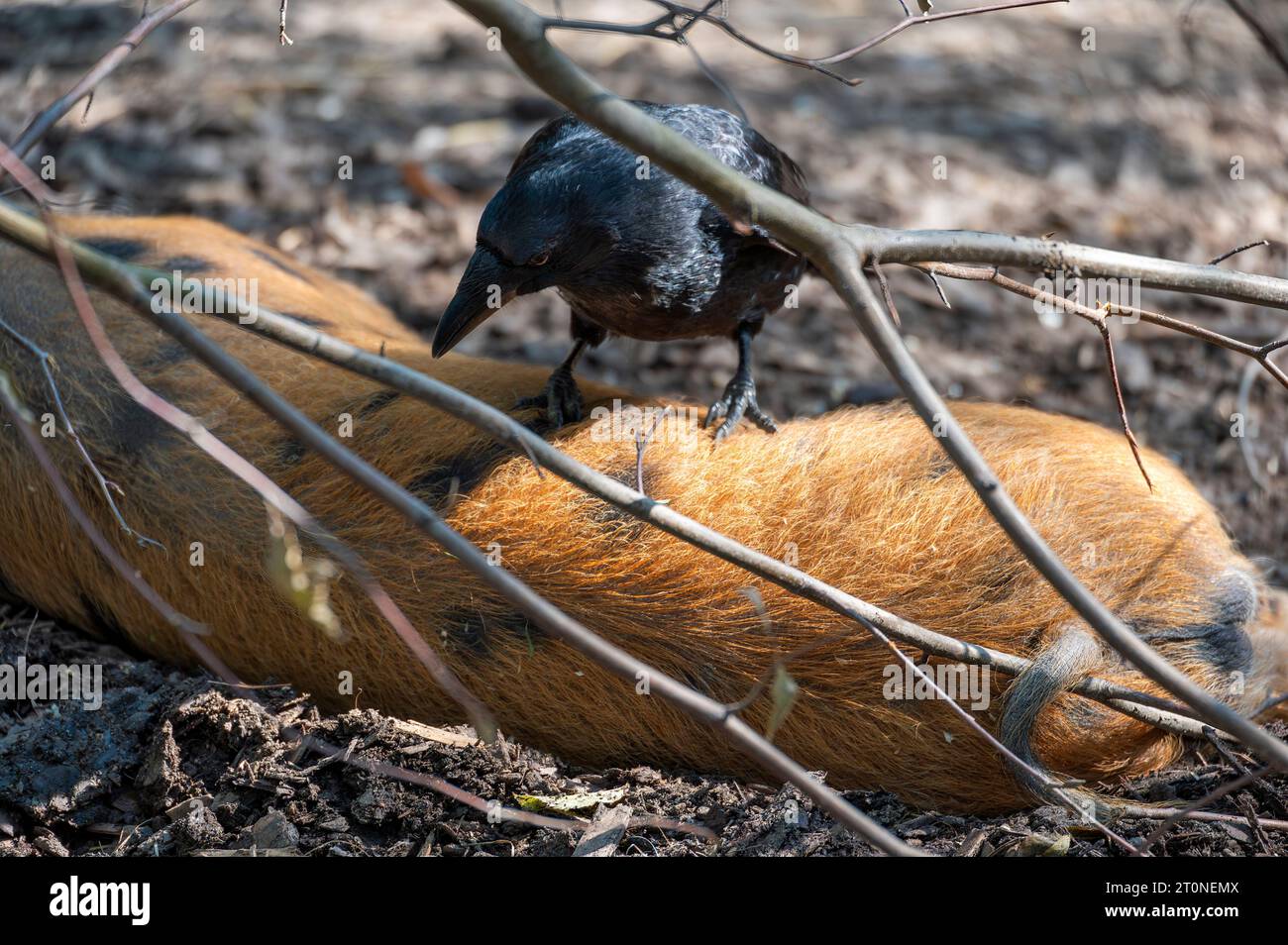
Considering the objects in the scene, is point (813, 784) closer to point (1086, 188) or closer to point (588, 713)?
point (588, 713)

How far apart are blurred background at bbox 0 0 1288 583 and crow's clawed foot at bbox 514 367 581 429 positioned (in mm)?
1569

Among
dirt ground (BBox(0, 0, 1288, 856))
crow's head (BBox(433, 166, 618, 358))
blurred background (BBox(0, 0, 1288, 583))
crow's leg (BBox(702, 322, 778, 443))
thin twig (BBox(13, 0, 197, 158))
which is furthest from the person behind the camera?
blurred background (BBox(0, 0, 1288, 583))

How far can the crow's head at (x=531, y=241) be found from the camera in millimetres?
3074

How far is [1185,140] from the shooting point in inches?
270

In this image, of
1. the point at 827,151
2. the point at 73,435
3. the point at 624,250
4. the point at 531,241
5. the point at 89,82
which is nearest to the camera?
the point at 89,82

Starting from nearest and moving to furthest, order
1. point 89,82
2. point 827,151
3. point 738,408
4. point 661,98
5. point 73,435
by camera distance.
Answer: point 89,82, point 73,435, point 738,408, point 827,151, point 661,98

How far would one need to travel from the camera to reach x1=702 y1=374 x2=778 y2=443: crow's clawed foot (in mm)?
3461

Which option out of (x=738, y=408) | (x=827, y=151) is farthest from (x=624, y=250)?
(x=827, y=151)

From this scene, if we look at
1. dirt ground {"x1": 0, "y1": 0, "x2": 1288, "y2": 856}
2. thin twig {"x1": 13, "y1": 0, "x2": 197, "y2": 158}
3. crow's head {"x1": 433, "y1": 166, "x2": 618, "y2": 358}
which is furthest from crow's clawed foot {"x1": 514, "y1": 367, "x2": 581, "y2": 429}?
thin twig {"x1": 13, "y1": 0, "x2": 197, "y2": 158}

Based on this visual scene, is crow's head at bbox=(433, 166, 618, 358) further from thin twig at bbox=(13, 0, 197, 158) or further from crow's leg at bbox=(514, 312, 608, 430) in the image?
thin twig at bbox=(13, 0, 197, 158)

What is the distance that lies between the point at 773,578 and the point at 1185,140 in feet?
18.7

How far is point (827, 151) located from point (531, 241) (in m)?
3.96

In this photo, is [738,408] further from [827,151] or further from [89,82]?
[827,151]

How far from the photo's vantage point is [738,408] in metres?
3.48
